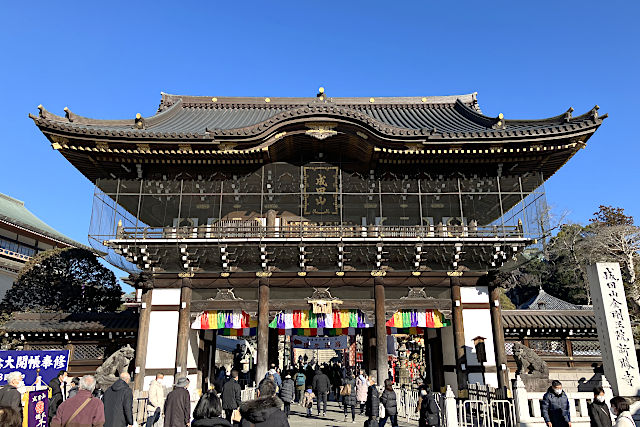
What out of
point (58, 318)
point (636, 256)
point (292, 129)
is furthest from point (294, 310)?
point (636, 256)

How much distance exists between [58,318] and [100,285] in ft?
14.2

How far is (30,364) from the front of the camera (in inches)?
413

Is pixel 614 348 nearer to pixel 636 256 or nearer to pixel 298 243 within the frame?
pixel 298 243

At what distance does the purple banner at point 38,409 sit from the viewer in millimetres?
9156

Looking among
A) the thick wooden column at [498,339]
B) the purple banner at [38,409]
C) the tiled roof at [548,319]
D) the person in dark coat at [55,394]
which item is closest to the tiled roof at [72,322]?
the person in dark coat at [55,394]

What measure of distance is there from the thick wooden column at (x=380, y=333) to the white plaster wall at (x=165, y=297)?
26.8 ft

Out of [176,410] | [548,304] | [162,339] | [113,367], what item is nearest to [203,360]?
[162,339]

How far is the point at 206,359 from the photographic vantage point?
64.1 feet

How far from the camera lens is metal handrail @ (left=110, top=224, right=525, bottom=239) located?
16406mm

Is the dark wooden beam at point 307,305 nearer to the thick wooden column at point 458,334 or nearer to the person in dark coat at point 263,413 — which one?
the thick wooden column at point 458,334

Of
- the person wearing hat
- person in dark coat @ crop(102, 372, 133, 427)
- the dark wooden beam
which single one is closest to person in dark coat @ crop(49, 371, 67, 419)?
person in dark coat @ crop(102, 372, 133, 427)

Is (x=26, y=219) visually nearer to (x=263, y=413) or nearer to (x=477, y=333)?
(x=477, y=333)

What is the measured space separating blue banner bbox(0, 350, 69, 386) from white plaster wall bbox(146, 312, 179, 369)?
5.32 metres

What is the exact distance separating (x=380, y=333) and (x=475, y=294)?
14.0ft
